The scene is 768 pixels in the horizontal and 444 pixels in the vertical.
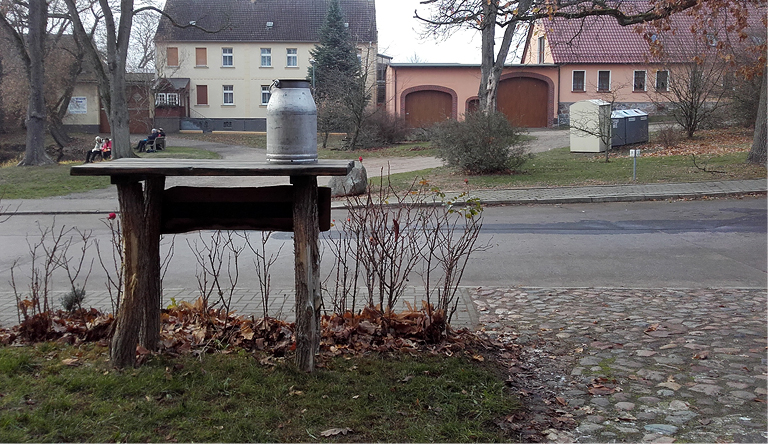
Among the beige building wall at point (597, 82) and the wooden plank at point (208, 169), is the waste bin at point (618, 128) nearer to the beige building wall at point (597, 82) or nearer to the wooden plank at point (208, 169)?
the beige building wall at point (597, 82)

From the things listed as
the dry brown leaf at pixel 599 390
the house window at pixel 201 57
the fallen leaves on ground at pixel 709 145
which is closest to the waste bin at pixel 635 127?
the fallen leaves on ground at pixel 709 145

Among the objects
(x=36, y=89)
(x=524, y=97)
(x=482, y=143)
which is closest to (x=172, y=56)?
(x=524, y=97)

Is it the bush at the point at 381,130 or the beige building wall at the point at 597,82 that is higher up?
the beige building wall at the point at 597,82

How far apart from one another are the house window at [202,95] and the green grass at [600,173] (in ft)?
115

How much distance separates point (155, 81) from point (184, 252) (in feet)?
128

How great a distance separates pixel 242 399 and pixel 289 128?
1.56 meters

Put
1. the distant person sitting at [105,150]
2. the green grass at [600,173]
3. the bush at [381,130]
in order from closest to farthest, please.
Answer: the green grass at [600,173]
the distant person sitting at [105,150]
the bush at [381,130]

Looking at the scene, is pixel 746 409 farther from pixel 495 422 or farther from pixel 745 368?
pixel 495 422

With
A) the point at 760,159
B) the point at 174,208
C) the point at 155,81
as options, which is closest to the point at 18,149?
the point at 155,81

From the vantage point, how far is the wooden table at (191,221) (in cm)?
398

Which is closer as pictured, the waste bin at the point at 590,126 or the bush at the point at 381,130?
the waste bin at the point at 590,126

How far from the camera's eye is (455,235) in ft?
35.2

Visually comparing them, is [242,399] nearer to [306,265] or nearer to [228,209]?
[306,265]

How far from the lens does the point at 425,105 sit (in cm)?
4284
